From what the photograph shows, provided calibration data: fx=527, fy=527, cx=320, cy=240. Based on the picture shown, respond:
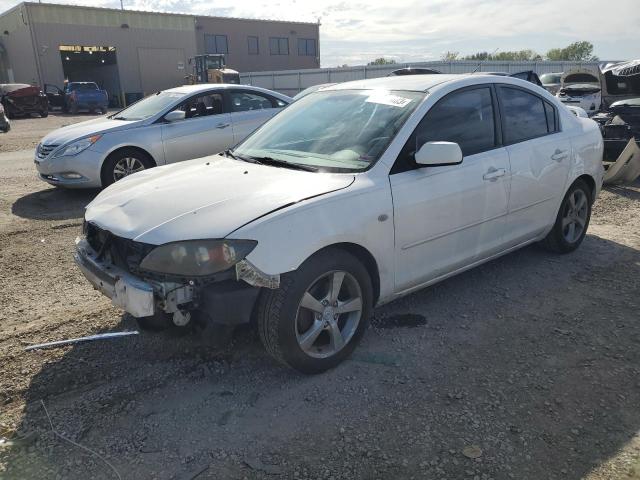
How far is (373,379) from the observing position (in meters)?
3.14

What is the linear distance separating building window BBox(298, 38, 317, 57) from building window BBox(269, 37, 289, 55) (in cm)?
184

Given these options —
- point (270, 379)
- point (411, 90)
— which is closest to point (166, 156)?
point (411, 90)

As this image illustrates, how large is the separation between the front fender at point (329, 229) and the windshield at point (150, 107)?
18.7 ft

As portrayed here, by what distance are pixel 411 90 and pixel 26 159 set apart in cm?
1057

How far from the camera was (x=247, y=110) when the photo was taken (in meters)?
8.58

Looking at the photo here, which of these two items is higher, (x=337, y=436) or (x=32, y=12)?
(x=32, y=12)

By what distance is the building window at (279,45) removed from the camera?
6009 centimetres

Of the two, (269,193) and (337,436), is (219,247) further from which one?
(337,436)

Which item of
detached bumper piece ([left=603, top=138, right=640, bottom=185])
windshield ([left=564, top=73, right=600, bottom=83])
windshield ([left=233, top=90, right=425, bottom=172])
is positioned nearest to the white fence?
windshield ([left=564, top=73, right=600, bottom=83])

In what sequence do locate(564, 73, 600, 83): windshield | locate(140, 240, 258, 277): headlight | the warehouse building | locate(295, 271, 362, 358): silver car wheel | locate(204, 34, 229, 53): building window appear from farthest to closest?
1. locate(204, 34, 229, 53): building window
2. the warehouse building
3. locate(564, 73, 600, 83): windshield
4. locate(295, 271, 362, 358): silver car wheel
5. locate(140, 240, 258, 277): headlight

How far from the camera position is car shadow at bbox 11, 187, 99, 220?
22.3 ft

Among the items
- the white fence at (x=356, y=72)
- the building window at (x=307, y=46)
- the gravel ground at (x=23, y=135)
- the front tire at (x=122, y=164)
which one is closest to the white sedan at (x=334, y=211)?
the front tire at (x=122, y=164)

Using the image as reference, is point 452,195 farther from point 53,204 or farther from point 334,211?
point 53,204

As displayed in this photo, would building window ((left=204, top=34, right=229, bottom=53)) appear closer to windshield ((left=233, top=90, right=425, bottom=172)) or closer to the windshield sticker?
windshield ((left=233, top=90, right=425, bottom=172))
